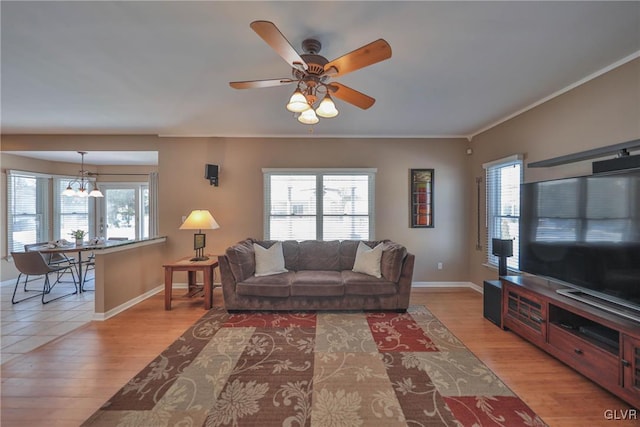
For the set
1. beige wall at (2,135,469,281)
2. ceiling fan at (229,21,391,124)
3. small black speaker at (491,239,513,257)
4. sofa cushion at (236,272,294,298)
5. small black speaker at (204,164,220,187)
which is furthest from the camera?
beige wall at (2,135,469,281)

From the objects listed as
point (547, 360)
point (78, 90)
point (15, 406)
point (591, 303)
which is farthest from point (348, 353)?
point (78, 90)

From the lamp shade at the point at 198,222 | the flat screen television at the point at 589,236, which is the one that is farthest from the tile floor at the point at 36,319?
the flat screen television at the point at 589,236

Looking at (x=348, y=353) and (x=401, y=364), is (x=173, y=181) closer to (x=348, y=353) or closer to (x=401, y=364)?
(x=348, y=353)

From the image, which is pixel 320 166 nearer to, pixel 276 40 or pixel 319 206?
pixel 319 206

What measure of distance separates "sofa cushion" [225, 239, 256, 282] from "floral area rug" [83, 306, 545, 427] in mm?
672

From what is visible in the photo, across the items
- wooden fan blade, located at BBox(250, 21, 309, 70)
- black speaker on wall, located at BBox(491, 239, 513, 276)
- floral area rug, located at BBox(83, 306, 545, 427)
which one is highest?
wooden fan blade, located at BBox(250, 21, 309, 70)

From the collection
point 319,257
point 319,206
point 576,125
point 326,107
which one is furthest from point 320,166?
point 576,125

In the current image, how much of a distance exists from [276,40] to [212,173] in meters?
3.35

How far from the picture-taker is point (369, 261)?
12.4 feet

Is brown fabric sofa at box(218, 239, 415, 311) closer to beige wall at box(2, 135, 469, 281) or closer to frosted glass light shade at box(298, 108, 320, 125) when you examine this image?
beige wall at box(2, 135, 469, 281)

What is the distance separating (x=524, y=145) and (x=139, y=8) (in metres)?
4.30

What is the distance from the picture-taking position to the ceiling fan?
1586mm

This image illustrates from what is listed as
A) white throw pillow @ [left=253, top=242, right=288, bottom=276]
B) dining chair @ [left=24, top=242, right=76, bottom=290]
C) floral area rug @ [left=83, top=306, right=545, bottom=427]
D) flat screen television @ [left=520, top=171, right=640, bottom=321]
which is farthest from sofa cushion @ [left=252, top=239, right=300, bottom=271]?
dining chair @ [left=24, top=242, right=76, bottom=290]

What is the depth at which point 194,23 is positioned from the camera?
1914 millimetres
